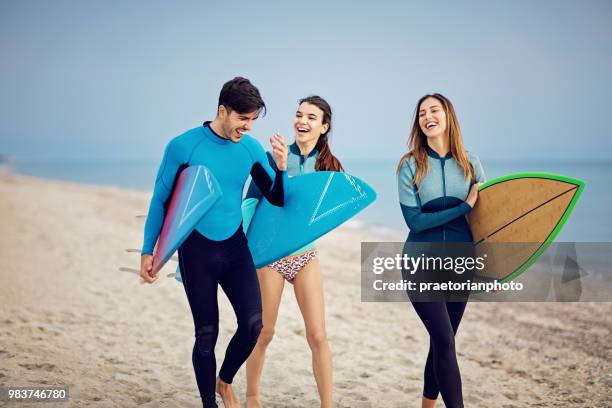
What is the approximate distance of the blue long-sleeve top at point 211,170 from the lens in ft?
9.48

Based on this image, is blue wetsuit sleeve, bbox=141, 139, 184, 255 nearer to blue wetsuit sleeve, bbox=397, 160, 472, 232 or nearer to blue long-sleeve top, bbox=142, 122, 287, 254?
blue long-sleeve top, bbox=142, 122, 287, 254

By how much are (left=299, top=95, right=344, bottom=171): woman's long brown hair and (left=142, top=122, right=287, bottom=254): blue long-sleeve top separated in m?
0.52

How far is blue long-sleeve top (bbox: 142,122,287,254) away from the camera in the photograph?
2.89 metres

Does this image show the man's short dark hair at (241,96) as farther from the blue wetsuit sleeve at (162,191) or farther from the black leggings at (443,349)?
the black leggings at (443,349)

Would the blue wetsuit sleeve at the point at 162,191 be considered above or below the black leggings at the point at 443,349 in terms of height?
above

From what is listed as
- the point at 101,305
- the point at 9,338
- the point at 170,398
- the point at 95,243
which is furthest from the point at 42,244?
the point at 170,398

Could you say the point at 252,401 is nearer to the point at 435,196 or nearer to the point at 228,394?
the point at 228,394

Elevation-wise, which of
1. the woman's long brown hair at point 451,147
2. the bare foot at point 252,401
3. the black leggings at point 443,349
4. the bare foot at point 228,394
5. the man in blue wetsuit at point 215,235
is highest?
the woman's long brown hair at point 451,147

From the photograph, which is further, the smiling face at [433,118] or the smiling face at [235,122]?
the smiling face at [433,118]

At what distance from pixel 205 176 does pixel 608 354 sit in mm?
4536

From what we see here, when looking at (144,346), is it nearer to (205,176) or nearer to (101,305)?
(101,305)

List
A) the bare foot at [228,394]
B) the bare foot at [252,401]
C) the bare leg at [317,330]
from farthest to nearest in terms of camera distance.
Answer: the bare foot at [252,401], the bare foot at [228,394], the bare leg at [317,330]

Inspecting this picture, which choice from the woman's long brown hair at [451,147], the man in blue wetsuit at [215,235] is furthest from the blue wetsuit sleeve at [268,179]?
the woman's long brown hair at [451,147]

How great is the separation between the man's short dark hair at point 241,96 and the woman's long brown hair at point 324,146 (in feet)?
1.95
